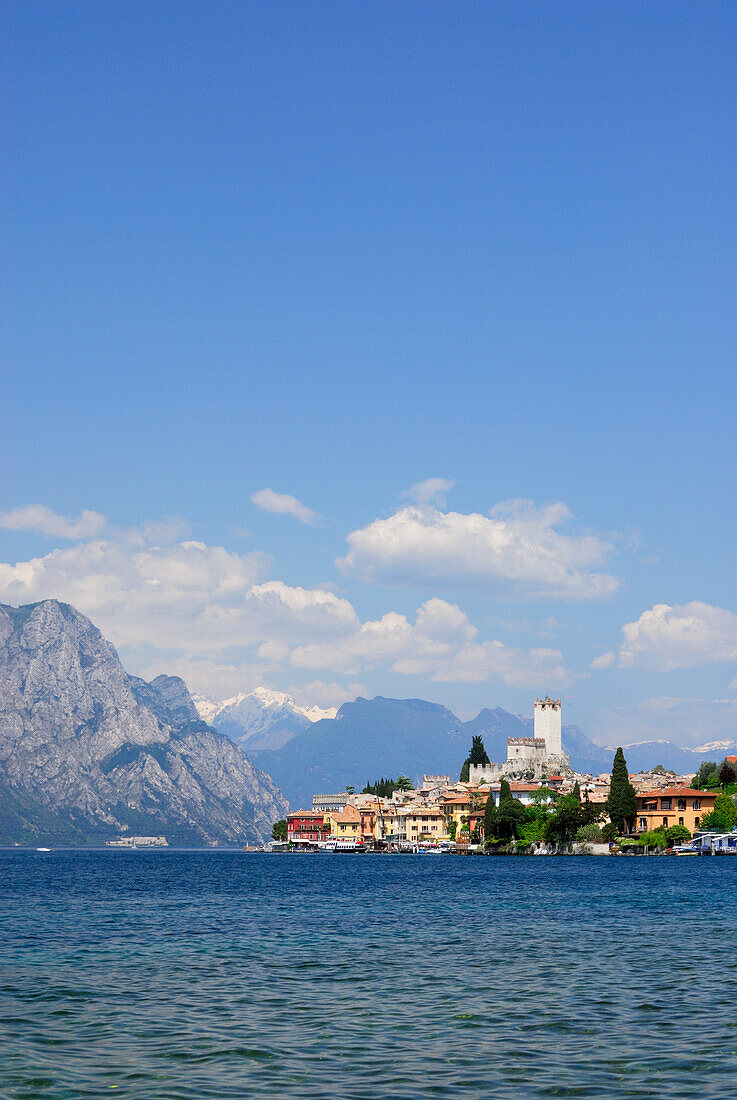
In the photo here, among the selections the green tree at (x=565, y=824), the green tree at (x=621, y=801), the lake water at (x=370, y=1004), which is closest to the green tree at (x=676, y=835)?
the green tree at (x=621, y=801)

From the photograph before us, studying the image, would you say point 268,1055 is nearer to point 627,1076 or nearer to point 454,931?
point 627,1076

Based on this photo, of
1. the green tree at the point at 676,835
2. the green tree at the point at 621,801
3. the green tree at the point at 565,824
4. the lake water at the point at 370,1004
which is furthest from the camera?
Answer: the green tree at the point at 565,824

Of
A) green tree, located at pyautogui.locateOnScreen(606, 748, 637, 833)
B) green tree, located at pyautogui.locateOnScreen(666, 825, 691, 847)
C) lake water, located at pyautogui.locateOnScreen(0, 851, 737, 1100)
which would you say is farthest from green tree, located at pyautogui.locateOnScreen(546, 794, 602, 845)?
lake water, located at pyautogui.locateOnScreen(0, 851, 737, 1100)

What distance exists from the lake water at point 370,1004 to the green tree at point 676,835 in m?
126

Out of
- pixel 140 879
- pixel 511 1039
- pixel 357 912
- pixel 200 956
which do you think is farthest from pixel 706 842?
pixel 511 1039

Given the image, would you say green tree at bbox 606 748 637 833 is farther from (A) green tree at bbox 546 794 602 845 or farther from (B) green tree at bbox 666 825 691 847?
(B) green tree at bbox 666 825 691 847

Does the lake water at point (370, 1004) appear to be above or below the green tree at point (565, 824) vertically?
above

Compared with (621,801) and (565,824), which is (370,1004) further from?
(621,801)

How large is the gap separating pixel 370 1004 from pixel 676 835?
557 ft

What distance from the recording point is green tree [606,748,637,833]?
19350 centimetres

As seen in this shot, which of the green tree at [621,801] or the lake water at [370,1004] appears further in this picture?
the green tree at [621,801]

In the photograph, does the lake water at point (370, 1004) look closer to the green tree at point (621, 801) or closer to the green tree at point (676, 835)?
the green tree at point (621, 801)

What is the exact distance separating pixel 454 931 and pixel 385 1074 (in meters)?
33.5

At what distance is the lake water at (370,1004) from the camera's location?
963 inches
